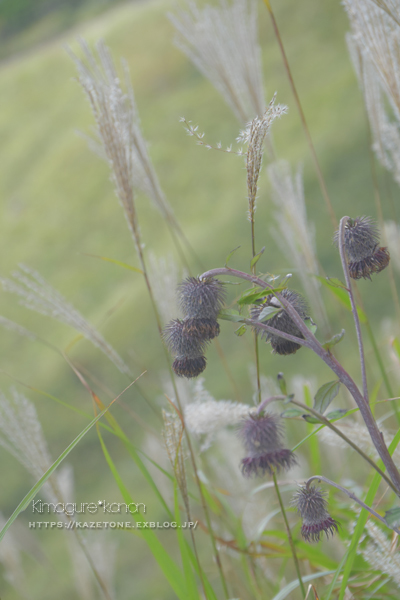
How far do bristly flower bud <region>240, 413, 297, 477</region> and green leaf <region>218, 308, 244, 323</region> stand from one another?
0.25ft

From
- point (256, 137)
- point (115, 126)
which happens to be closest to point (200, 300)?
point (256, 137)

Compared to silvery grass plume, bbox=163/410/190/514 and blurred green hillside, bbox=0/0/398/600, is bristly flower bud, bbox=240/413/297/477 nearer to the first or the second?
silvery grass plume, bbox=163/410/190/514

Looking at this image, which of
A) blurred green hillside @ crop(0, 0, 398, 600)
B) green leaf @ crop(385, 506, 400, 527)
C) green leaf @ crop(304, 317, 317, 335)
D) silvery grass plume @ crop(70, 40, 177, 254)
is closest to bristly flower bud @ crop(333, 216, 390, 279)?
green leaf @ crop(304, 317, 317, 335)

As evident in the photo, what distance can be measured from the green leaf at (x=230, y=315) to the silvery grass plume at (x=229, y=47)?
0.62m

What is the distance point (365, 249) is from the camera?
14.3 inches

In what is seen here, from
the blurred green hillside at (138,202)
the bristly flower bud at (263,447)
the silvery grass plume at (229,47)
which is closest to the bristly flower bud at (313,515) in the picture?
the bristly flower bud at (263,447)

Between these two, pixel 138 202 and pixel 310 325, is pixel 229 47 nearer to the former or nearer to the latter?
pixel 310 325

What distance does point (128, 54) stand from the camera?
8.36 ft

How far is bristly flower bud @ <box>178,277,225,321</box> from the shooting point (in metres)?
0.35

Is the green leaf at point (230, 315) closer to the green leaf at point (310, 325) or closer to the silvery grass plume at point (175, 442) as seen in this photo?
the green leaf at point (310, 325)

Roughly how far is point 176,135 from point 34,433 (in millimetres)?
1976

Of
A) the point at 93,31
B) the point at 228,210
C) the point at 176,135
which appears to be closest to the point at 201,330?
the point at 228,210

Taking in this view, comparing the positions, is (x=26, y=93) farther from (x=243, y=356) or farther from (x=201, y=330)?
(x=201, y=330)

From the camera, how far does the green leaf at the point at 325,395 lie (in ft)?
1.17
